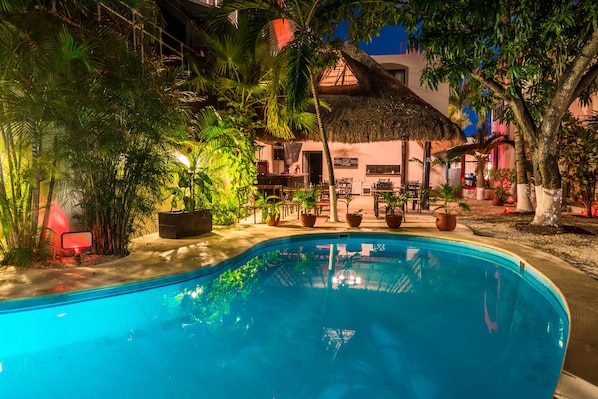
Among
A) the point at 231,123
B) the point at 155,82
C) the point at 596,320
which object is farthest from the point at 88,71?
the point at 596,320

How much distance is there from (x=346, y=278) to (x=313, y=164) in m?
13.3

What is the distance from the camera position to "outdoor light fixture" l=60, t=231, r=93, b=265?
495cm

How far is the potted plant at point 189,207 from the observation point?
716cm

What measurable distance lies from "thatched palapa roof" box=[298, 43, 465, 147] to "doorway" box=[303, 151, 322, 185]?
6.96m

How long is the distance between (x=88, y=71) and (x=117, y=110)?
1.82ft

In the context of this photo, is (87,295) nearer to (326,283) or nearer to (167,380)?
(167,380)

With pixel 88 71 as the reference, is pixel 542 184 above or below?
below

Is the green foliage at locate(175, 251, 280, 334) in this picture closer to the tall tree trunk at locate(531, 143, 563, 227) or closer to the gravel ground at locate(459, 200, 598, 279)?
the gravel ground at locate(459, 200, 598, 279)

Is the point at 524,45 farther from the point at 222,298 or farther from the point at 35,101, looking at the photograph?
the point at 35,101

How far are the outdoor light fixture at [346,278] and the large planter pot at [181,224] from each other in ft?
9.96

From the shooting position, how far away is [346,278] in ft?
18.0

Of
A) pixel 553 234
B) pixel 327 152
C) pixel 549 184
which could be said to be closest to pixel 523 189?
pixel 549 184

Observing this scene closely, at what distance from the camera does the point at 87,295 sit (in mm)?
4180

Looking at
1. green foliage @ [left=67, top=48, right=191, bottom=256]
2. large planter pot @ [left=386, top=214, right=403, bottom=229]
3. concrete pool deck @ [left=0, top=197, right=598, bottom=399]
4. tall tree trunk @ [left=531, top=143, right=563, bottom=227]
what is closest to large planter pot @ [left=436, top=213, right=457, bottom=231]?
concrete pool deck @ [left=0, top=197, right=598, bottom=399]
